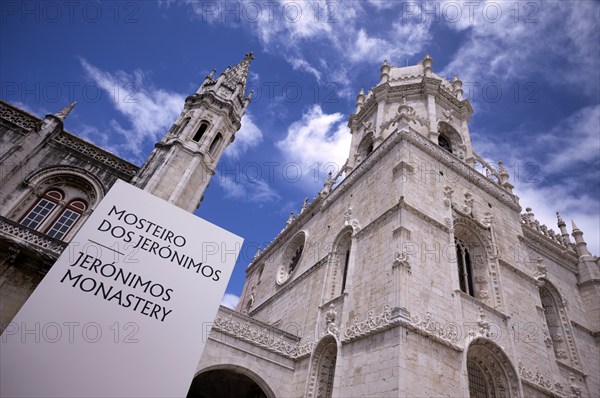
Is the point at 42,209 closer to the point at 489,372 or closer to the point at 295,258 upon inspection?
the point at 295,258

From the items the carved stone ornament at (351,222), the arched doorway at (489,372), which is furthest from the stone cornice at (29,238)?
the arched doorway at (489,372)

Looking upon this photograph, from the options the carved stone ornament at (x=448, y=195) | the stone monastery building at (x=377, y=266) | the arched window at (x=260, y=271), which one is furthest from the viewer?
the arched window at (x=260, y=271)

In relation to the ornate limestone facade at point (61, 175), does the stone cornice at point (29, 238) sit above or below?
below

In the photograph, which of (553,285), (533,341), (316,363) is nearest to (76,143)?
(316,363)

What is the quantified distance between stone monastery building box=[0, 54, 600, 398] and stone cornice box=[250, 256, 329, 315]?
0.10 metres

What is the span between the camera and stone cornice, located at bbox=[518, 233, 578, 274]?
19.7 meters

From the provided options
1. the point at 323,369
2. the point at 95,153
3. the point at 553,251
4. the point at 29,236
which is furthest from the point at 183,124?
the point at 553,251

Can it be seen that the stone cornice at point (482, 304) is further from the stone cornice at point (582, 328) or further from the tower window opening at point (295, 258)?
the tower window opening at point (295, 258)

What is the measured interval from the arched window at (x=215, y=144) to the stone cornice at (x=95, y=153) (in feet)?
11.8

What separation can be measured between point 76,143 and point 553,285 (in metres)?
24.4

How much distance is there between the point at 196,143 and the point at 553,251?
799 inches

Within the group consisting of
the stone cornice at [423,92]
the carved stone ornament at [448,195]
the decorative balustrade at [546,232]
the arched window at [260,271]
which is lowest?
the carved stone ornament at [448,195]

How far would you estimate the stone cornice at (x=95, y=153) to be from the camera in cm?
1611

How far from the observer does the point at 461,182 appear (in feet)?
54.3
